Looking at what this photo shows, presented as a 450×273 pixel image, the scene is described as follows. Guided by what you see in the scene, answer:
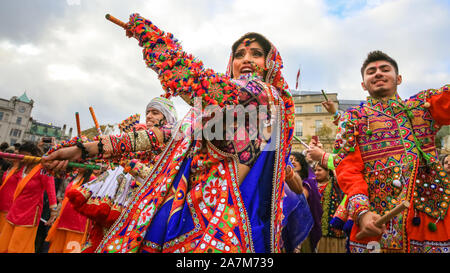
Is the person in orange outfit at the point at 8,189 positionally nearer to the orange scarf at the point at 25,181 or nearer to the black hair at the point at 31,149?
the black hair at the point at 31,149

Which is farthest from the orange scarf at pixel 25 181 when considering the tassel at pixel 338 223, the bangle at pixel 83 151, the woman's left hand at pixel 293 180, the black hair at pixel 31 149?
the tassel at pixel 338 223

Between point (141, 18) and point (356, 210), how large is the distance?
212 cm

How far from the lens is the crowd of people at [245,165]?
143 cm

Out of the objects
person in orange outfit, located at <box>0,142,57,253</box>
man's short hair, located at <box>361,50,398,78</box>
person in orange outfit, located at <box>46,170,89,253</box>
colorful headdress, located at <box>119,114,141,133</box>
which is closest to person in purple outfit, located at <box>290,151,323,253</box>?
man's short hair, located at <box>361,50,398,78</box>

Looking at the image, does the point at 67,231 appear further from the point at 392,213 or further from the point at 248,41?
the point at 392,213

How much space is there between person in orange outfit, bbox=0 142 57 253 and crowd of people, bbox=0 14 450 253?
3.54 meters

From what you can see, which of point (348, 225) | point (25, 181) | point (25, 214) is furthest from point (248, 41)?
point (25, 214)

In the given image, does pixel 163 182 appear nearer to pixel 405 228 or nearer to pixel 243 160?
pixel 243 160

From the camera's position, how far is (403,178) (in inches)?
80.3

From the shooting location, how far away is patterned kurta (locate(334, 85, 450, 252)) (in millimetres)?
1957

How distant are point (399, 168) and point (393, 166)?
5 cm
